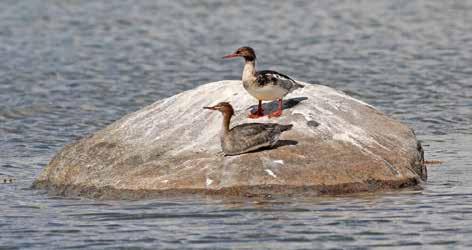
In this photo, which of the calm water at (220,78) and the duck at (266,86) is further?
the duck at (266,86)

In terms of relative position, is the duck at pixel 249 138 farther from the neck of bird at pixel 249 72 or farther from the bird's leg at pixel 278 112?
the neck of bird at pixel 249 72

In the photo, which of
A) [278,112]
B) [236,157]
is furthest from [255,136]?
[278,112]

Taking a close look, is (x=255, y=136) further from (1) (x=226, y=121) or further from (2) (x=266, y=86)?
(2) (x=266, y=86)

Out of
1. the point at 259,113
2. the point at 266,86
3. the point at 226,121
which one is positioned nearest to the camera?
the point at 226,121

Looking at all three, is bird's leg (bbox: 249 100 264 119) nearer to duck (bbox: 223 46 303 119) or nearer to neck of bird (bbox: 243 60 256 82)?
duck (bbox: 223 46 303 119)

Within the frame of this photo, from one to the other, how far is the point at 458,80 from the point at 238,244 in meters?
12.0

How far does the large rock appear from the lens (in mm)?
12297

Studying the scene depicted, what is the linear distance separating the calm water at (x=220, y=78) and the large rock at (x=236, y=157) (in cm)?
25

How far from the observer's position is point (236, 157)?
12430mm

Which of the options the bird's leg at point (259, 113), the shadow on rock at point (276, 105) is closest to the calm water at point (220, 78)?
the bird's leg at point (259, 113)

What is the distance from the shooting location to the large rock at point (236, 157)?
12297 mm

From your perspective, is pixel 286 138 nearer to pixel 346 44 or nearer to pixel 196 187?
pixel 196 187

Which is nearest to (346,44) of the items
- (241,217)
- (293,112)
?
(293,112)

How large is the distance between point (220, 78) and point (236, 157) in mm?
10408
